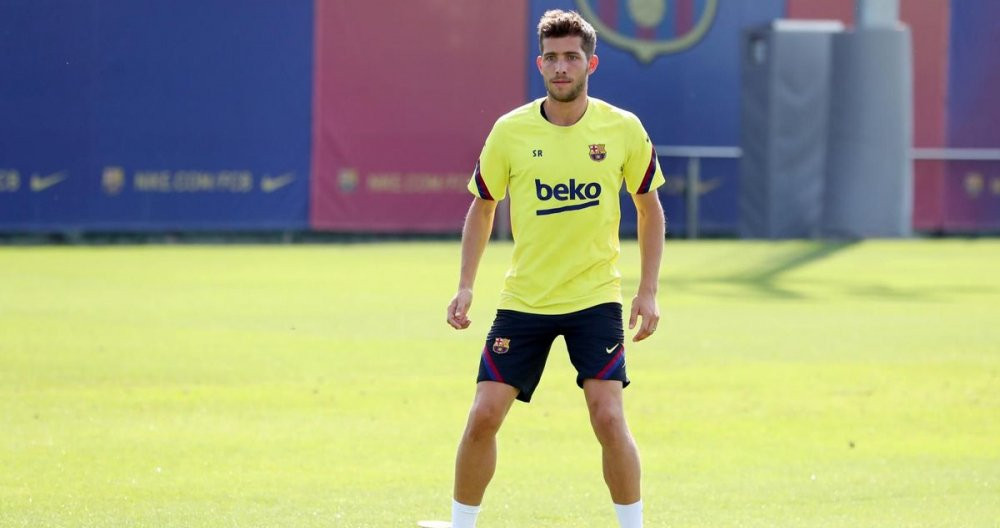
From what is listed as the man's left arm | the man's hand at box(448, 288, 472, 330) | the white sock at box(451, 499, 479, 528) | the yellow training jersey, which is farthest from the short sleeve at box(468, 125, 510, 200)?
the white sock at box(451, 499, 479, 528)

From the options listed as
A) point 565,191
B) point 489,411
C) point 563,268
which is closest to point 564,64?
point 565,191

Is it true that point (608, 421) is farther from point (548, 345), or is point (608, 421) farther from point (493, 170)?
point (493, 170)

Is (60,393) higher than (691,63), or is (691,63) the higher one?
(691,63)

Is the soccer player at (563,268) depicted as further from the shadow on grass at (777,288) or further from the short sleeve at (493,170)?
the shadow on grass at (777,288)

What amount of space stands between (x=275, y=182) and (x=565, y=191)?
20.6 metres

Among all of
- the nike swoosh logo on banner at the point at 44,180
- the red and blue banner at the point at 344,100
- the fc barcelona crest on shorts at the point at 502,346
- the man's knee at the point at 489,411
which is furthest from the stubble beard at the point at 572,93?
the nike swoosh logo on banner at the point at 44,180

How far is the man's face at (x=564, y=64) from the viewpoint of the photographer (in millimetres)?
6094

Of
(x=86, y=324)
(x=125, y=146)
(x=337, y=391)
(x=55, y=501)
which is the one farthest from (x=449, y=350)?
(x=125, y=146)

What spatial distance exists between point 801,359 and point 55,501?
23.5ft

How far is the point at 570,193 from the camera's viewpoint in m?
6.22

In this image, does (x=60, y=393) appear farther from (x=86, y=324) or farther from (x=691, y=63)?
(x=691, y=63)

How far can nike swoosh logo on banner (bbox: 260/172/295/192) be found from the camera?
86.6ft

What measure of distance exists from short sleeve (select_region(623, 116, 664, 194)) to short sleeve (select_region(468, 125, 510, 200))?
443mm

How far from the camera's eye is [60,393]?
36.2 feet
